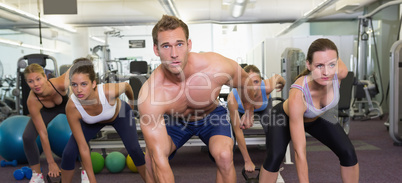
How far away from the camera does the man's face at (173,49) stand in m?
1.52

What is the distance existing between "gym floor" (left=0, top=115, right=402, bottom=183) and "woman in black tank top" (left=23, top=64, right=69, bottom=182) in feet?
1.25

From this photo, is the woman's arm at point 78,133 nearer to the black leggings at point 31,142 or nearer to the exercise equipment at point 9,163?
the black leggings at point 31,142

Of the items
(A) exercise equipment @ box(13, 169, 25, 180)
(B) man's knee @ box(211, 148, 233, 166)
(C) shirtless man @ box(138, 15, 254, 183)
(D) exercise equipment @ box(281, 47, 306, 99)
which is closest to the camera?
(C) shirtless man @ box(138, 15, 254, 183)

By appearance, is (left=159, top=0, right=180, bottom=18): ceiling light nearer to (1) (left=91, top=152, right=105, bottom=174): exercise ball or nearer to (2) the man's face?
(1) (left=91, top=152, right=105, bottom=174): exercise ball

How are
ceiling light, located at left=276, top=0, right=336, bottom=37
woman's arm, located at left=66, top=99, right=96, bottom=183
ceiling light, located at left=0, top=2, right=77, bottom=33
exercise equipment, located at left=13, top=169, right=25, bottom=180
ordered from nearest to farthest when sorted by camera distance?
woman's arm, located at left=66, top=99, right=96, bottom=183 → exercise equipment, located at left=13, top=169, right=25, bottom=180 → ceiling light, located at left=0, top=2, right=77, bottom=33 → ceiling light, located at left=276, top=0, right=336, bottom=37

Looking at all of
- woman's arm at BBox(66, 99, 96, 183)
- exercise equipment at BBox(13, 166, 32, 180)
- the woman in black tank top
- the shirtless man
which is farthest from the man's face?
exercise equipment at BBox(13, 166, 32, 180)

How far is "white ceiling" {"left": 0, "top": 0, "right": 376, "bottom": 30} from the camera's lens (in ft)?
23.0

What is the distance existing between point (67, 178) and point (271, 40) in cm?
555

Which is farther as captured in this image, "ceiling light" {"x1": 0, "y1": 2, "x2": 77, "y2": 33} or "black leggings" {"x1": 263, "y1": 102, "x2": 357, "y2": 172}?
"ceiling light" {"x1": 0, "y1": 2, "x2": 77, "y2": 33}

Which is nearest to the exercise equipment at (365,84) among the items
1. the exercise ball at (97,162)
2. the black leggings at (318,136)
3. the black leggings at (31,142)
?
the black leggings at (318,136)

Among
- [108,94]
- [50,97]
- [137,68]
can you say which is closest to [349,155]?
[108,94]

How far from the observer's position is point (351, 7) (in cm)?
739

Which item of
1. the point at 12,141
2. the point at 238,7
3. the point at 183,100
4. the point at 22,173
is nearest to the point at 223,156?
the point at 183,100

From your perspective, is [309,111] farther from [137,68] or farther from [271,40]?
[271,40]
